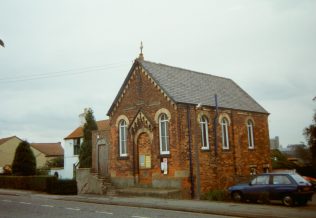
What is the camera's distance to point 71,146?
52844 millimetres

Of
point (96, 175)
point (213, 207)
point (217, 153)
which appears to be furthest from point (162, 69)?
point (213, 207)

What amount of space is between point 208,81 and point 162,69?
5.49 m

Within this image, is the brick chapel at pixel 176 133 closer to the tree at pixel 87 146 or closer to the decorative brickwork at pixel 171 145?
the decorative brickwork at pixel 171 145

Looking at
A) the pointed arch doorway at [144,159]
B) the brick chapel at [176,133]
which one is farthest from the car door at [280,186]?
the pointed arch doorway at [144,159]

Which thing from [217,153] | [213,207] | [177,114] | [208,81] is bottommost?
[213,207]

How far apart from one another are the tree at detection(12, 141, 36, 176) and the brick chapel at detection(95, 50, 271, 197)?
11.1 meters

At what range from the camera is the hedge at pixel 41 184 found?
28.7 meters

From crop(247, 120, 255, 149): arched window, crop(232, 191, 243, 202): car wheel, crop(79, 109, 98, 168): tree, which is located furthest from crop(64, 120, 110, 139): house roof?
crop(232, 191, 243, 202): car wheel

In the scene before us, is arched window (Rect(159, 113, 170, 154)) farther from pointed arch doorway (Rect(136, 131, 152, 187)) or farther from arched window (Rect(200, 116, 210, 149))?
arched window (Rect(200, 116, 210, 149))

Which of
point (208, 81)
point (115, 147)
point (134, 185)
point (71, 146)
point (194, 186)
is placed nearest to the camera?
point (194, 186)

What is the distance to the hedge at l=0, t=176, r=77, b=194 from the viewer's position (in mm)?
28672

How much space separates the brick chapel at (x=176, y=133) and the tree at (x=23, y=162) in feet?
36.3

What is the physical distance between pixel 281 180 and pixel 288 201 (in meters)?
1.08

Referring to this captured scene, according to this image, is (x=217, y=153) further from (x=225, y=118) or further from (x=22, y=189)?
(x=22, y=189)
